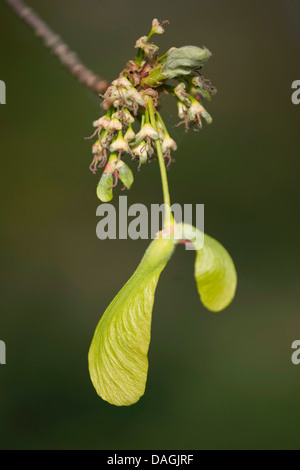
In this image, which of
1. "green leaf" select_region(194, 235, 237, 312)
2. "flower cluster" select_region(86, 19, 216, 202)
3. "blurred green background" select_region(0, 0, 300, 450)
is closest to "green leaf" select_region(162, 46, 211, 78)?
"flower cluster" select_region(86, 19, 216, 202)

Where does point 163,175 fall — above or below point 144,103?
below

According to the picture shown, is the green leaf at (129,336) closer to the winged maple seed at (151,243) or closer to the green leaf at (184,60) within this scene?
the winged maple seed at (151,243)

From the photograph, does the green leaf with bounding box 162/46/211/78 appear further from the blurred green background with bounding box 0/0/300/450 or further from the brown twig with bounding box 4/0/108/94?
the blurred green background with bounding box 0/0/300/450

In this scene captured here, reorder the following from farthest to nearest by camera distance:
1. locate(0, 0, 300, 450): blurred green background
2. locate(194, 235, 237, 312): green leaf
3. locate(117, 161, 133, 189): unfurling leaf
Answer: locate(0, 0, 300, 450): blurred green background, locate(117, 161, 133, 189): unfurling leaf, locate(194, 235, 237, 312): green leaf

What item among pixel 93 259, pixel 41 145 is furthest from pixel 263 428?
pixel 41 145

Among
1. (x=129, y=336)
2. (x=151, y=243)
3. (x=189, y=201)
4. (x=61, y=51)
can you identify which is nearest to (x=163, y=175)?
(x=151, y=243)

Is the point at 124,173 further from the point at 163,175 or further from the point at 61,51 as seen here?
the point at 61,51

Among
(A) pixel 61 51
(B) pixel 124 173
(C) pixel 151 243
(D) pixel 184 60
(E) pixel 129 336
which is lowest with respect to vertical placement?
(E) pixel 129 336
